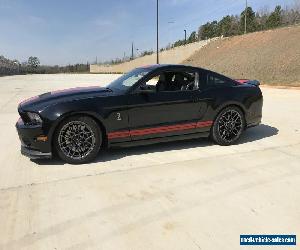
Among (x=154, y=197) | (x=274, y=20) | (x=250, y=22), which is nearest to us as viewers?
(x=154, y=197)

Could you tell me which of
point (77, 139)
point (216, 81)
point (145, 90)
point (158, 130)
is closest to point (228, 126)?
point (216, 81)

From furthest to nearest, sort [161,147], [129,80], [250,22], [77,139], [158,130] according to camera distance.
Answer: [250,22] < [161,147] < [129,80] < [158,130] < [77,139]

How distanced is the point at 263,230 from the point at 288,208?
0.59 meters

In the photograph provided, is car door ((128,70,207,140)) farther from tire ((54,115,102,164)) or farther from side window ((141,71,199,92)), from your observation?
tire ((54,115,102,164))

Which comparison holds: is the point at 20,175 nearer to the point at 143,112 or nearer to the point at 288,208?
the point at 143,112

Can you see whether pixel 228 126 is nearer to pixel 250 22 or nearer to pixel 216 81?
pixel 216 81

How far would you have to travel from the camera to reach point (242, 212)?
3842 mm

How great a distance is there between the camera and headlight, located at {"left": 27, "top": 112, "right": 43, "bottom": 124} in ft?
17.3

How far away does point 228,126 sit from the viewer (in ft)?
21.3

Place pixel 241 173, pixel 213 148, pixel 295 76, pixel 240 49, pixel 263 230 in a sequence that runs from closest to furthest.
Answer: pixel 263 230 → pixel 241 173 → pixel 213 148 → pixel 295 76 → pixel 240 49

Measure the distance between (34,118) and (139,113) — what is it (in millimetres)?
1503

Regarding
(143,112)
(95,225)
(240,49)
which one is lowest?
(95,225)

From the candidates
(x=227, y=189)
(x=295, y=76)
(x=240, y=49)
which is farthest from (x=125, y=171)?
(x=240, y=49)

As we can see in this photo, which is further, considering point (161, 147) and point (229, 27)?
point (229, 27)
